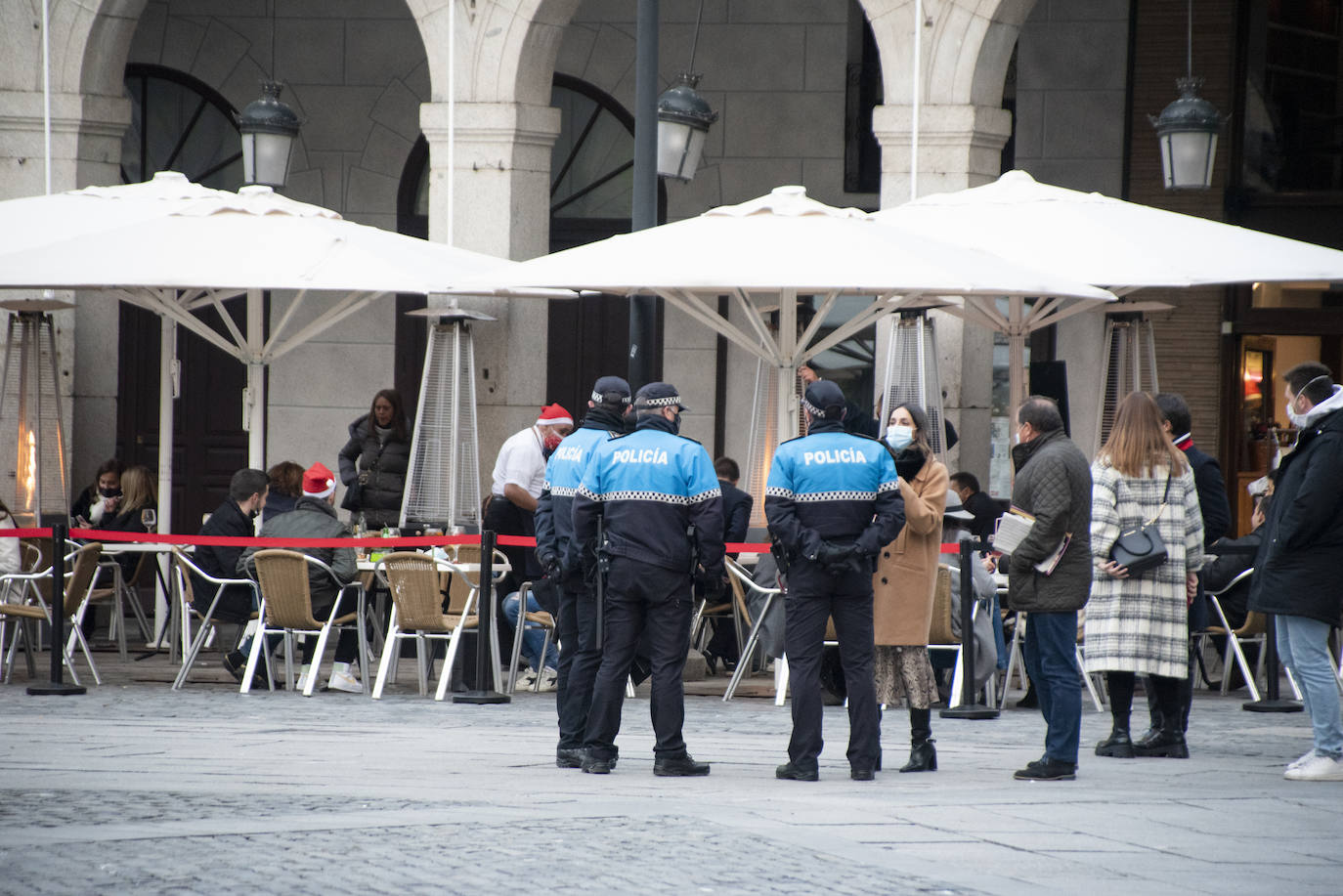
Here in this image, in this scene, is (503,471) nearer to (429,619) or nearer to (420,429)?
(420,429)

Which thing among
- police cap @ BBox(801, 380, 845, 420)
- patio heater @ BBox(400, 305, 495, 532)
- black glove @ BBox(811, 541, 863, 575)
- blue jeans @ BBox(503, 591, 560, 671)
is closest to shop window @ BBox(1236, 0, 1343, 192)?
patio heater @ BBox(400, 305, 495, 532)

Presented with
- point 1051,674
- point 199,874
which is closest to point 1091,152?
point 1051,674

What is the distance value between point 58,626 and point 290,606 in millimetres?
1338

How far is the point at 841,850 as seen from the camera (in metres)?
6.09

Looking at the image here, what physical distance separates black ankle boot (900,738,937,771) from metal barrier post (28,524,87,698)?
17.2ft

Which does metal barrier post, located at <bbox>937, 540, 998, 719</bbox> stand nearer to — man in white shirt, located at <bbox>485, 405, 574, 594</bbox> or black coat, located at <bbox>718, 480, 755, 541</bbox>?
black coat, located at <bbox>718, 480, 755, 541</bbox>

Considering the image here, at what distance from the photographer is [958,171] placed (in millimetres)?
13562

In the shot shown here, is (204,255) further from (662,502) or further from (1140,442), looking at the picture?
(1140,442)

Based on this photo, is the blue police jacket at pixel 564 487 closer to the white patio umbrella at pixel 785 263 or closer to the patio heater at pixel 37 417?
the white patio umbrella at pixel 785 263

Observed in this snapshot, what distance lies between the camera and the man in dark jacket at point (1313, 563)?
8055mm

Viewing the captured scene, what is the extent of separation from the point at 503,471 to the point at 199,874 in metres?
7.46

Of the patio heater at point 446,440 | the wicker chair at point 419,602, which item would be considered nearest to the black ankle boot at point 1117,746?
the wicker chair at point 419,602

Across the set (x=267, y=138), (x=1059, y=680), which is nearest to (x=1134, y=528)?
(x=1059, y=680)

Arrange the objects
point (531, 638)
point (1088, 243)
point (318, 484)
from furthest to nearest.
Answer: point (531, 638) < point (1088, 243) < point (318, 484)
